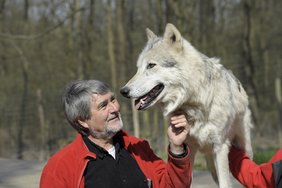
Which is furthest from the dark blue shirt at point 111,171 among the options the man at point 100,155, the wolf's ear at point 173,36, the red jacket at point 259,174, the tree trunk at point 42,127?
the tree trunk at point 42,127

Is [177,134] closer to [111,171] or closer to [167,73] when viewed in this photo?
[111,171]

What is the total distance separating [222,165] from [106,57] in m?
16.8

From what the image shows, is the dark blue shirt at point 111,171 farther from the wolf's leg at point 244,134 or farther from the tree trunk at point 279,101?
the tree trunk at point 279,101

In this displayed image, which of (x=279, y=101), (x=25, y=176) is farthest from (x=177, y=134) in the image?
(x=279, y=101)

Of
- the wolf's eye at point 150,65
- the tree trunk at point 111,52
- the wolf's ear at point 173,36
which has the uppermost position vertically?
the wolf's ear at point 173,36

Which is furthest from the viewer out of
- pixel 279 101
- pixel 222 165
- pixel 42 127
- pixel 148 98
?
pixel 42 127

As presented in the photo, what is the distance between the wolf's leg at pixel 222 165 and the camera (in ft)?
14.6

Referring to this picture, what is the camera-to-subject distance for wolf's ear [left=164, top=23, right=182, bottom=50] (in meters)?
4.23

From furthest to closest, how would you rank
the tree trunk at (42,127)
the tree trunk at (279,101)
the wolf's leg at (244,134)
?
1. the tree trunk at (42,127)
2. the tree trunk at (279,101)
3. the wolf's leg at (244,134)

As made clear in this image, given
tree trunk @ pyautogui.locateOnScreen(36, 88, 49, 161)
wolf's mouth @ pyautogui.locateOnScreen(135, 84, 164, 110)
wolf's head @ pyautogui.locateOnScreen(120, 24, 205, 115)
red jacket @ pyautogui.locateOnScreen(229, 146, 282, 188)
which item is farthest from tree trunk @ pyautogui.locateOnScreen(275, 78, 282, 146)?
red jacket @ pyautogui.locateOnScreen(229, 146, 282, 188)

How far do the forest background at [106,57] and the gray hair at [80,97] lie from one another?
6.75 m

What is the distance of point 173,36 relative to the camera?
14.0 feet

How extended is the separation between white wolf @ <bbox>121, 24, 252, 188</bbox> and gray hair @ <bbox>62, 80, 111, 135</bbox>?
703mm

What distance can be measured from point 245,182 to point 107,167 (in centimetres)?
89
